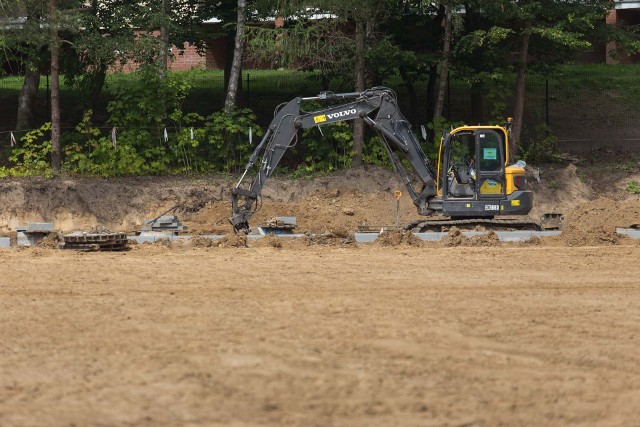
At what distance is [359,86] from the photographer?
28.5 m

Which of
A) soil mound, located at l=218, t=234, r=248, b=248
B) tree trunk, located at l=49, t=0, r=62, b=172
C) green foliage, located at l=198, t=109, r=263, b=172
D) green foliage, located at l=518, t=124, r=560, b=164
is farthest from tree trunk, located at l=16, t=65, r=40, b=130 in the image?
green foliage, located at l=518, t=124, r=560, b=164

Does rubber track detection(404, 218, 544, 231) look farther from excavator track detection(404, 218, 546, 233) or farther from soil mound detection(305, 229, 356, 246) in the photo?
soil mound detection(305, 229, 356, 246)

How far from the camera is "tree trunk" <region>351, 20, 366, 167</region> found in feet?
92.7

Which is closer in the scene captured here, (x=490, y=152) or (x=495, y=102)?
(x=490, y=152)

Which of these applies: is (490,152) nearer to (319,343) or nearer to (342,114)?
(342,114)

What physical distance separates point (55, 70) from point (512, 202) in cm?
1292

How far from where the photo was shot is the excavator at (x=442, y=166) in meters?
21.8

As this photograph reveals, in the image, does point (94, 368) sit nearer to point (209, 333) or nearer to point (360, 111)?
point (209, 333)

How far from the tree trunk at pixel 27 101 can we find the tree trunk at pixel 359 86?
9.40 m

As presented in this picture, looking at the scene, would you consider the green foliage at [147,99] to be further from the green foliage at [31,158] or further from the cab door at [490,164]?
the cab door at [490,164]

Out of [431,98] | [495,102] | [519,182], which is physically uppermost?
[431,98]

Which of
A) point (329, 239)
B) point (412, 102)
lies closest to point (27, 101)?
point (412, 102)

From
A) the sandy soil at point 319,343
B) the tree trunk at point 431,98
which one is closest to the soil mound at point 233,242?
the sandy soil at point 319,343

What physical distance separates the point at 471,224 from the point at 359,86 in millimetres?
7419
